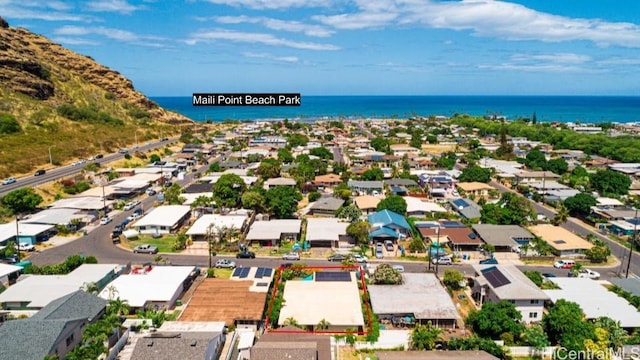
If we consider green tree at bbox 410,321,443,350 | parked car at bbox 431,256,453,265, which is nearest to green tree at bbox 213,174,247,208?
parked car at bbox 431,256,453,265

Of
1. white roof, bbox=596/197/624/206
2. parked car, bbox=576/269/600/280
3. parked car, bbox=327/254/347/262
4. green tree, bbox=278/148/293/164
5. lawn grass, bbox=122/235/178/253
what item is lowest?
lawn grass, bbox=122/235/178/253

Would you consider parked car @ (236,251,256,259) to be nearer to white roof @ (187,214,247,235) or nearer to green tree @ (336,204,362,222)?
white roof @ (187,214,247,235)

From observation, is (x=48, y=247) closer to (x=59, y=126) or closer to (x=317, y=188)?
(x=317, y=188)

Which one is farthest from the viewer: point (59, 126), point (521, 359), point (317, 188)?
point (59, 126)

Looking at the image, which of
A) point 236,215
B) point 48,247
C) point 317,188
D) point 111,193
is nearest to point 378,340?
point 236,215

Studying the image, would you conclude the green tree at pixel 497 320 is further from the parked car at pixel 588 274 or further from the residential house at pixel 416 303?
the parked car at pixel 588 274

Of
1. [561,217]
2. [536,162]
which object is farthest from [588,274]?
[536,162]
